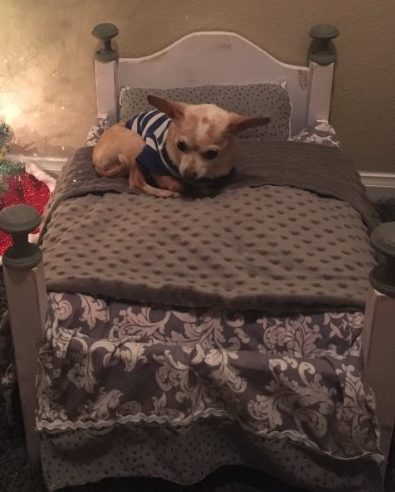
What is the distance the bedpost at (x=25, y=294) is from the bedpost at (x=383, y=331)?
1.95ft

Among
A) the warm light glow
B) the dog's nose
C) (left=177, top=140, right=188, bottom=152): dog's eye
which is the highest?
(left=177, top=140, right=188, bottom=152): dog's eye

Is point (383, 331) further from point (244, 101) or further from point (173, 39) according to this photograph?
point (173, 39)

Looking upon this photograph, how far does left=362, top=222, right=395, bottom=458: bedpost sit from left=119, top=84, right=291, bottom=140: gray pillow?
995mm

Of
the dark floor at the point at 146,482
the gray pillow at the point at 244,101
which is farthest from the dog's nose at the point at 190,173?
the dark floor at the point at 146,482

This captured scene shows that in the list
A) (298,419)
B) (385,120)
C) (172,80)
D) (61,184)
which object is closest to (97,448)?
(298,419)

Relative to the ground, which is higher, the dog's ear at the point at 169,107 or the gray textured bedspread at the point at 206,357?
the dog's ear at the point at 169,107

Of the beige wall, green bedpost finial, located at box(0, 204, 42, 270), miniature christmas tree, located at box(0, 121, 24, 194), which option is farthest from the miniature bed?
the beige wall

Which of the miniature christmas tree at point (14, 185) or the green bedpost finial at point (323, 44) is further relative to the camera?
the miniature christmas tree at point (14, 185)

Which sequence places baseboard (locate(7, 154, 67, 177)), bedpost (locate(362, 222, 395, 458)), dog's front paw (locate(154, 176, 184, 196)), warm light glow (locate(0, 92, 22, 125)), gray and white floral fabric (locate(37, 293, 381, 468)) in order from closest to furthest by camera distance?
bedpost (locate(362, 222, 395, 458)) < gray and white floral fabric (locate(37, 293, 381, 468)) < dog's front paw (locate(154, 176, 184, 196)) < warm light glow (locate(0, 92, 22, 125)) < baseboard (locate(7, 154, 67, 177))

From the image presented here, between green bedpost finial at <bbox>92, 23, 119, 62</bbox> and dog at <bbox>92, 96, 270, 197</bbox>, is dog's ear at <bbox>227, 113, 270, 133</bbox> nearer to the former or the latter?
dog at <bbox>92, 96, 270, 197</bbox>

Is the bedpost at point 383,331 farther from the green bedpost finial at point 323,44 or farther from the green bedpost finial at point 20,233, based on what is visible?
the green bedpost finial at point 323,44

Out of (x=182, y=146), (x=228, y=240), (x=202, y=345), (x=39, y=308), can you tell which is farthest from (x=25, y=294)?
(x=182, y=146)

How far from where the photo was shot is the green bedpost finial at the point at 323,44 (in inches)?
83.6

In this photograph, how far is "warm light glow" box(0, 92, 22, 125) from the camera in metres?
2.39
